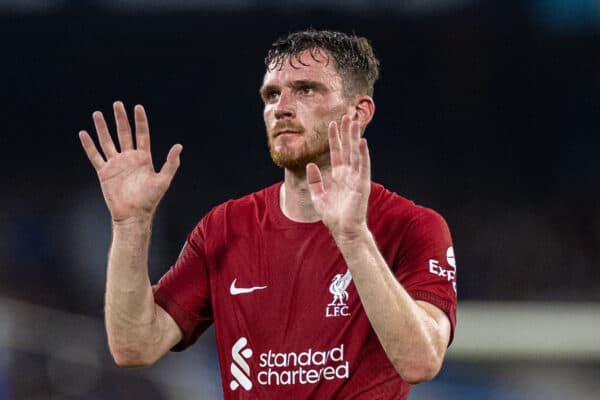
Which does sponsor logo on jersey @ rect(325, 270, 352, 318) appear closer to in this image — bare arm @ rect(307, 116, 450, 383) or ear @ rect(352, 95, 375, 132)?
bare arm @ rect(307, 116, 450, 383)

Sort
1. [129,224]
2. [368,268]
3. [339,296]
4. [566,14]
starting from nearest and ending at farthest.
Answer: [368,268] < [129,224] < [339,296] < [566,14]

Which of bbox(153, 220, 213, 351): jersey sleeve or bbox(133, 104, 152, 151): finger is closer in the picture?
bbox(133, 104, 152, 151): finger

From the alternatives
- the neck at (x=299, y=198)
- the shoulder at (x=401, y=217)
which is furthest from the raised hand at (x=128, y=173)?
the shoulder at (x=401, y=217)

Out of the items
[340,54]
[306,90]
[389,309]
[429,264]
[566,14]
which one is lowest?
[389,309]

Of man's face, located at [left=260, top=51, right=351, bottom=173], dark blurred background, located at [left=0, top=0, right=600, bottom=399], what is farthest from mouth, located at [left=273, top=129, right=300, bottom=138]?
dark blurred background, located at [left=0, top=0, right=600, bottom=399]

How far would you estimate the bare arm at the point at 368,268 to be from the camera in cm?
261

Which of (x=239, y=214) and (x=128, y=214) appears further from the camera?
(x=239, y=214)

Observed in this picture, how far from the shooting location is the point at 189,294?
316 centimetres

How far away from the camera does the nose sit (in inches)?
120

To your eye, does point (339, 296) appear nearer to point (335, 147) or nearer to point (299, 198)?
point (299, 198)

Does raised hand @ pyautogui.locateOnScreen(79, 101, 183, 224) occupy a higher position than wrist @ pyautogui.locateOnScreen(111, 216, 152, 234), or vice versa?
raised hand @ pyautogui.locateOnScreen(79, 101, 183, 224)

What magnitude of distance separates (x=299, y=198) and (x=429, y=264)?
49 cm

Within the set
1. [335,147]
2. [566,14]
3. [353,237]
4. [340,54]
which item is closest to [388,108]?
[566,14]

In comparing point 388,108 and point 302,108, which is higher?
point 388,108
